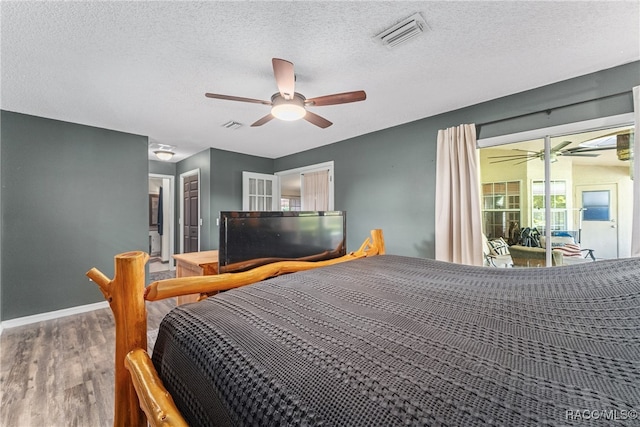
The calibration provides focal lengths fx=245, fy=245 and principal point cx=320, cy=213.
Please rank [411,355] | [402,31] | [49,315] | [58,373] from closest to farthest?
[411,355], [402,31], [58,373], [49,315]

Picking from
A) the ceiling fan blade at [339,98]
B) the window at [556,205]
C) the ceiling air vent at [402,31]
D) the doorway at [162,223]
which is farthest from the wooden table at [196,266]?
the doorway at [162,223]

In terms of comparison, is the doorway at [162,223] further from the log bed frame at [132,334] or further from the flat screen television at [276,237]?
the log bed frame at [132,334]

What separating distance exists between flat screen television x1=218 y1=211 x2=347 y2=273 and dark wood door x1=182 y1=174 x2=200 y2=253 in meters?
3.61

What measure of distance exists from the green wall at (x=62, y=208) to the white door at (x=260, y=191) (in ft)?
5.50

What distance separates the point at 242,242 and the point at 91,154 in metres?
3.31

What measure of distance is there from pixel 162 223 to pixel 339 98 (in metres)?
5.68

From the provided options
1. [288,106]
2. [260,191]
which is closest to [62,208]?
[260,191]

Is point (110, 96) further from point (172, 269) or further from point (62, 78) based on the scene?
point (172, 269)

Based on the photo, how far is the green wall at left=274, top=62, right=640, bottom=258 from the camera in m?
2.06

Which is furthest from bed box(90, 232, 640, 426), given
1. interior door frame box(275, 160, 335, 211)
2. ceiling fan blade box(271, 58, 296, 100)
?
interior door frame box(275, 160, 335, 211)

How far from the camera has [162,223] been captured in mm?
5895

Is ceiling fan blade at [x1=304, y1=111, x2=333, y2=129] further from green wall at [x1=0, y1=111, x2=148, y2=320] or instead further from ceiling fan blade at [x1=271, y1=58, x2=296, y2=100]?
green wall at [x1=0, y1=111, x2=148, y2=320]

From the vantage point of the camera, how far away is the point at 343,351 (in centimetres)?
60

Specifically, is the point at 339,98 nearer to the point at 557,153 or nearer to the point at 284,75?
the point at 284,75
